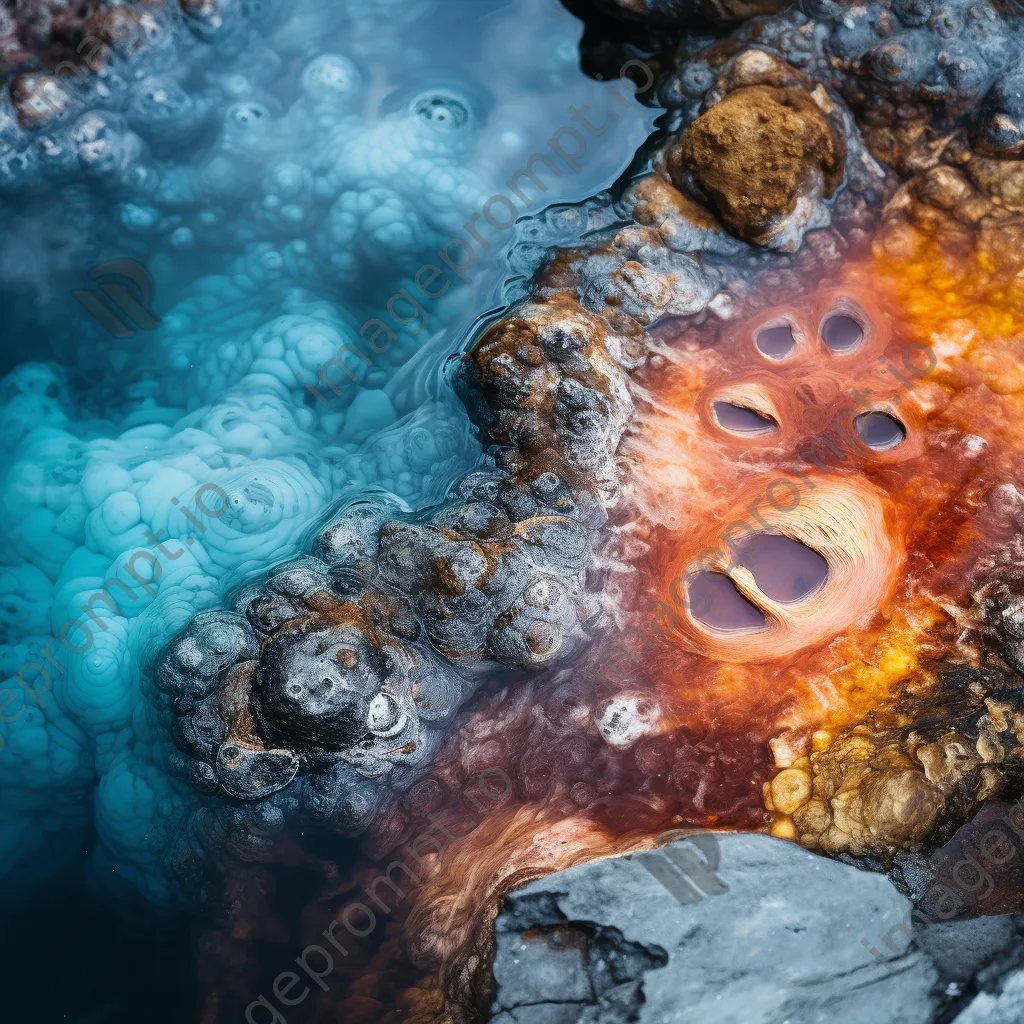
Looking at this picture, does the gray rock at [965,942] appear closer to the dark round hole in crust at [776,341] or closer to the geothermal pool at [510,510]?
the geothermal pool at [510,510]

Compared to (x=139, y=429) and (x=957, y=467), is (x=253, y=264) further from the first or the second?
(x=957, y=467)

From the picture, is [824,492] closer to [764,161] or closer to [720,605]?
[720,605]

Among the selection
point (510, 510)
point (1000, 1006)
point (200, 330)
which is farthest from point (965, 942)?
point (200, 330)

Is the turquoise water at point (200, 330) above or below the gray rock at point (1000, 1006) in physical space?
above

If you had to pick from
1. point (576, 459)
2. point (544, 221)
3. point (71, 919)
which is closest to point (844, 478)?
point (576, 459)

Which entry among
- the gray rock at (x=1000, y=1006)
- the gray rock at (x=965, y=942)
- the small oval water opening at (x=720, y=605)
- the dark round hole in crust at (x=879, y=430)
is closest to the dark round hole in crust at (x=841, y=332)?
the dark round hole in crust at (x=879, y=430)

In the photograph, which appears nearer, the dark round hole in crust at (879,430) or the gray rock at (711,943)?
the gray rock at (711,943)

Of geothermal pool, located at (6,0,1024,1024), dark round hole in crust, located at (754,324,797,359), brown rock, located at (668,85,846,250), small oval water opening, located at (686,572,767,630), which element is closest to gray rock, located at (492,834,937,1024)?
geothermal pool, located at (6,0,1024,1024)
